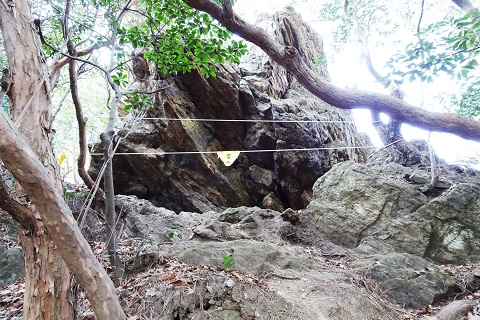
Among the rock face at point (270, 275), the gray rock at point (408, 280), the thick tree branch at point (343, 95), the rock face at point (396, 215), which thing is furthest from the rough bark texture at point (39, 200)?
the rock face at point (396, 215)

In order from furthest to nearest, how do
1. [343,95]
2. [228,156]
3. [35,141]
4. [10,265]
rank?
[228,156]
[10,265]
[343,95]
[35,141]

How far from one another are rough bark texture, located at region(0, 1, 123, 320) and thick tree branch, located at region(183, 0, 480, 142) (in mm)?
1710

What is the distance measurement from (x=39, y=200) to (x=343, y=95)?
2974mm

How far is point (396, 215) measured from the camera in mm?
6387

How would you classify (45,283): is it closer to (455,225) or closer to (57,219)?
(57,219)

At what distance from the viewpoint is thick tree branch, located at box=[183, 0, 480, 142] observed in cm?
320

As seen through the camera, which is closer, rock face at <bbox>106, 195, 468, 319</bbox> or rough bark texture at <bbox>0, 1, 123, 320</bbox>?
rough bark texture at <bbox>0, 1, 123, 320</bbox>

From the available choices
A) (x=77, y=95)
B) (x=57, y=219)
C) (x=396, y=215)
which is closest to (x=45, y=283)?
(x=57, y=219)

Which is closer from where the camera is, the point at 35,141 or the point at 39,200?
the point at 39,200

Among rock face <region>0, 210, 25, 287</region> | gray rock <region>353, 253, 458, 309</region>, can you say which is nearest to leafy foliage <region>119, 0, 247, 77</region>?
rock face <region>0, 210, 25, 287</region>

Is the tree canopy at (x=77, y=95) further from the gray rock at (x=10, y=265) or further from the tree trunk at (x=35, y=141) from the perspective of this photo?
the gray rock at (x=10, y=265)

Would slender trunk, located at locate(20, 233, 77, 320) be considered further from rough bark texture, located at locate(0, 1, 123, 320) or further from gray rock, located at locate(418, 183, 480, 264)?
gray rock, located at locate(418, 183, 480, 264)

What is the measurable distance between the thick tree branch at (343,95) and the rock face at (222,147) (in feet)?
17.3

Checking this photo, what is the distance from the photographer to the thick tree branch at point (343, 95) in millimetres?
3197
